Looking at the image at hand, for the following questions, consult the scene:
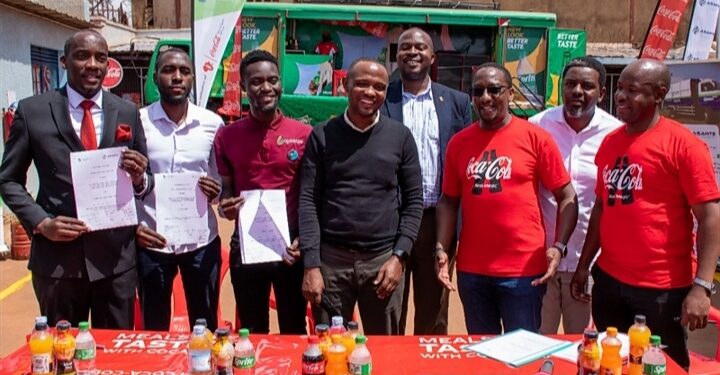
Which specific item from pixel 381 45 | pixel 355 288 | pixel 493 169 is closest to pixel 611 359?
pixel 493 169

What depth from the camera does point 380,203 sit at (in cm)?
343

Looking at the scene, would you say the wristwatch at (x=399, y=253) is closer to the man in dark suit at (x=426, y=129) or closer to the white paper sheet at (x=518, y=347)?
the man in dark suit at (x=426, y=129)

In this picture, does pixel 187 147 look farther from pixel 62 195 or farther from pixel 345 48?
pixel 345 48

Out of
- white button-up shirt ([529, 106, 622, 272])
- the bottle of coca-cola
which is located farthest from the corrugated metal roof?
the bottle of coca-cola

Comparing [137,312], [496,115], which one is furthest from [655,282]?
[137,312]

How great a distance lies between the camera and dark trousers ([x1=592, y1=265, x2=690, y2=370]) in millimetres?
3090

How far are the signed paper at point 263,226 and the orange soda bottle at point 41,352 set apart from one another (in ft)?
3.81

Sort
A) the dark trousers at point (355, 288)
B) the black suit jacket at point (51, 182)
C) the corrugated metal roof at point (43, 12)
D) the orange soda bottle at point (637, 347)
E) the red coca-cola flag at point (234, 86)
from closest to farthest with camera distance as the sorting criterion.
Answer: the orange soda bottle at point (637, 347)
the black suit jacket at point (51, 182)
the dark trousers at point (355, 288)
the corrugated metal roof at point (43, 12)
the red coca-cola flag at point (234, 86)

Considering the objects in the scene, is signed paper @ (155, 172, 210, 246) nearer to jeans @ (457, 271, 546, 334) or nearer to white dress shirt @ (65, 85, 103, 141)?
white dress shirt @ (65, 85, 103, 141)

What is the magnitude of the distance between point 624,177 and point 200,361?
2.05 meters

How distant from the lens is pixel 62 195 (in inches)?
128

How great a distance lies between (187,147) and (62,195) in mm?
717

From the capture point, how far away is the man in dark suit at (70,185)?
10.5ft

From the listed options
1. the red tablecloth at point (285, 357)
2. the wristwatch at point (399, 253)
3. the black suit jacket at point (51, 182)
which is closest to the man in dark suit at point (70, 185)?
the black suit jacket at point (51, 182)
